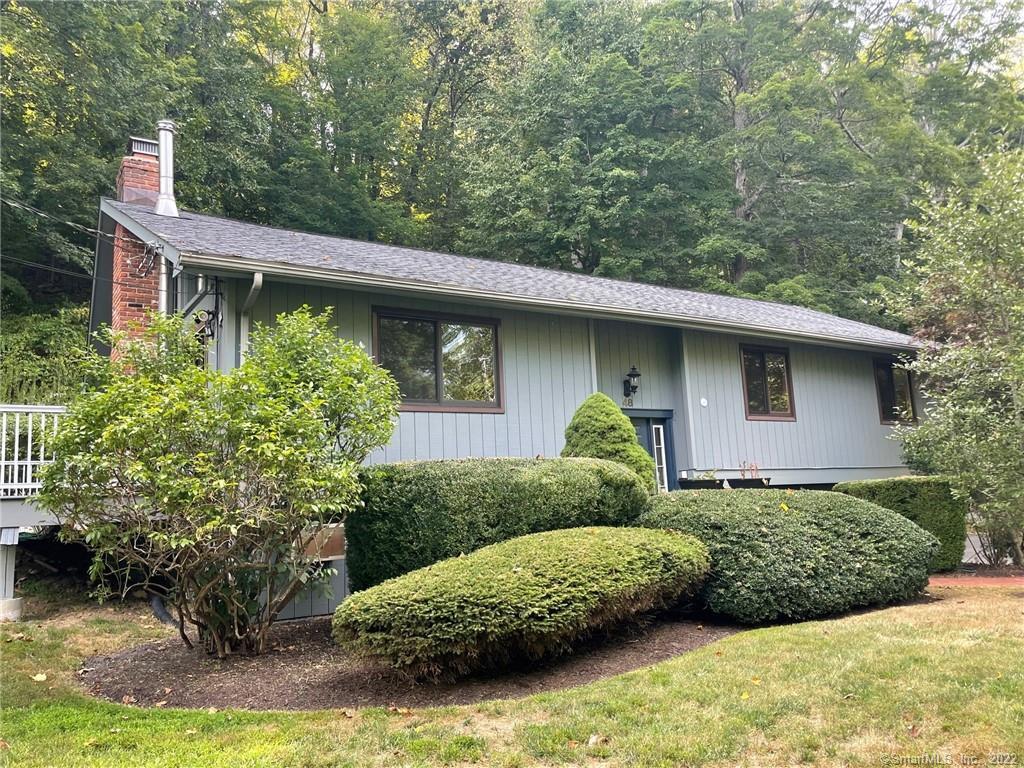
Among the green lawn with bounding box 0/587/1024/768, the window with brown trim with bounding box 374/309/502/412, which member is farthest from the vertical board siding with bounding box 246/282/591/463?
the green lawn with bounding box 0/587/1024/768

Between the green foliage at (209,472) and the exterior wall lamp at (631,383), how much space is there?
6151 millimetres

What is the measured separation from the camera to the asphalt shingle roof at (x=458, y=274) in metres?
8.25

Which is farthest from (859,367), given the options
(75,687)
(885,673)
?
→ (75,687)

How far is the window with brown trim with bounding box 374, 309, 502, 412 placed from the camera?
8797mm

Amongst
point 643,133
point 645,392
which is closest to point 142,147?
point 645,392

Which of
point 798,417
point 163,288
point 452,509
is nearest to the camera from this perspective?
point 452,509

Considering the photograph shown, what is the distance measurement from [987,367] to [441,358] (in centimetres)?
693

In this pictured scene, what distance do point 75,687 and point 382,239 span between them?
19.8m

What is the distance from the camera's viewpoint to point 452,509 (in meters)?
6.10

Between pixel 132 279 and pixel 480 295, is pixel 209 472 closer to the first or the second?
pixel 480 295

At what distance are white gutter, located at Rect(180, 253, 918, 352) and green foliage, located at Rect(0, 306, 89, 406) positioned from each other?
3754 mm

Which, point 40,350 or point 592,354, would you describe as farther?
point 40,350

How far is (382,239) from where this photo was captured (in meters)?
23.7

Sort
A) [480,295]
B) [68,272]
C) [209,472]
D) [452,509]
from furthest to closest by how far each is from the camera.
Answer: [68,272] → [480,295] → [452,509] → [209,472]
